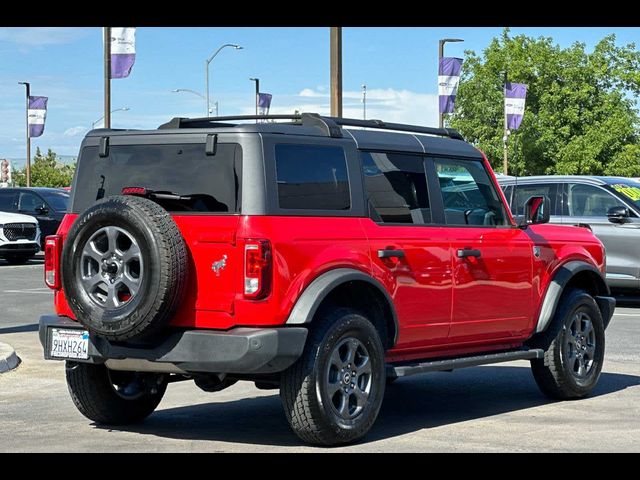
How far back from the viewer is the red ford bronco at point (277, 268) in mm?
7520

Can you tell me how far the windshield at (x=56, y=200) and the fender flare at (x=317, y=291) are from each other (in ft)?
80.6

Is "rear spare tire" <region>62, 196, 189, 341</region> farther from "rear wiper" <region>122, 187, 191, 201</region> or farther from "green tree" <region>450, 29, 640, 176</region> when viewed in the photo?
"green tree" <region>450, 29, 640, 176</region>

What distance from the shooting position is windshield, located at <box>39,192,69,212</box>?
31672 mm

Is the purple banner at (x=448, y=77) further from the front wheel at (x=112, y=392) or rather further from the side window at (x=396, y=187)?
the front wheel at (x=112, y=392)

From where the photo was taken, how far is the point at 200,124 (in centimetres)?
864

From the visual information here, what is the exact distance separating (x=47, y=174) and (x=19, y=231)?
62717 mm

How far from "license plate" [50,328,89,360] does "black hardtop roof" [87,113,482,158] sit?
1348mm

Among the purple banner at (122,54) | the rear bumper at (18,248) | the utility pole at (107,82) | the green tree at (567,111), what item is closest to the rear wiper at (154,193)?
the rear bumper at (18,248)

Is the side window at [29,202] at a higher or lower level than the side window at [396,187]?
lower

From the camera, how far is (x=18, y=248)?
29594 mm

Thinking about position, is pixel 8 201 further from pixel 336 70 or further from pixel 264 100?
pixel 264 100
